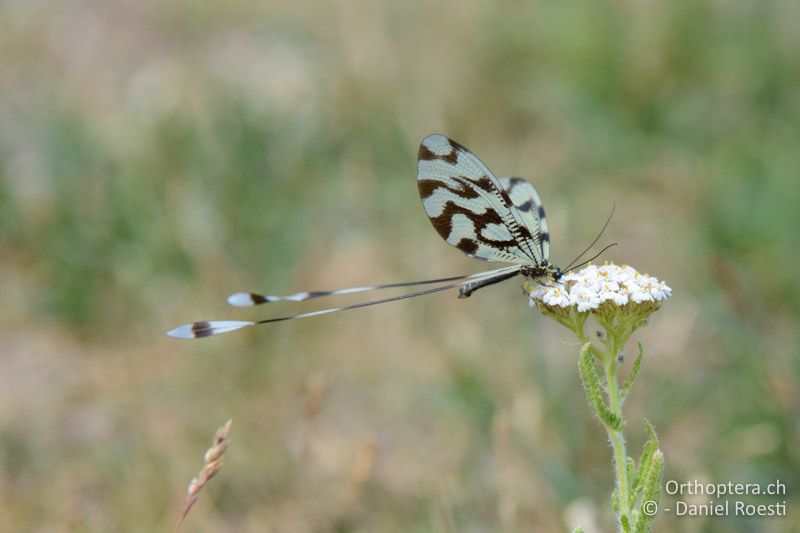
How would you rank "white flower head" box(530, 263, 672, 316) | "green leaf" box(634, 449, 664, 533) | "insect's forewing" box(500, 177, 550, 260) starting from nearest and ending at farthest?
"green leaf" box(634, 449, 664, 533) → "white flower head" box(530, 263, 672, 316) → "insect's forewing" box(500, 177, 550, 260)

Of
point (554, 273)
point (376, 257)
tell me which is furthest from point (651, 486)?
point (376, 257)

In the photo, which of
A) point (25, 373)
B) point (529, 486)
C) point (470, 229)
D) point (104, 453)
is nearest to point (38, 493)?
point (104, 453)

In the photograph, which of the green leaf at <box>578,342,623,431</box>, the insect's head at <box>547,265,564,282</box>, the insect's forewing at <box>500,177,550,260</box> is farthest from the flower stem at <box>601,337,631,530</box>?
the insect's forewing at <box>500,177,550,260</box>

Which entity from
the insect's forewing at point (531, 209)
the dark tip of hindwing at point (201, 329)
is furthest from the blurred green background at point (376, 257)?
the dark tip of hindwing at point (201, 329)

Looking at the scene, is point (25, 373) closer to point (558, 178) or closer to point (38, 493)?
point (38, 493)

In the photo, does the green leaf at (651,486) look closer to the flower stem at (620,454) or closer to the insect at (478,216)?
the flower stem at (620,454)

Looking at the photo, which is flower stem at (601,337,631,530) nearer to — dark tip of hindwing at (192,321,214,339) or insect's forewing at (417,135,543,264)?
insect's forewing at (417,135,543,264)
